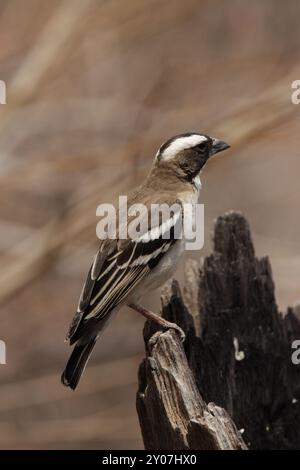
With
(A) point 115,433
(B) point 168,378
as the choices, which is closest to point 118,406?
(A) point 115,433

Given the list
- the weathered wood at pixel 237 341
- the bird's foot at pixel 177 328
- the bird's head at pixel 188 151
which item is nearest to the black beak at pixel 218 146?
the bird's head at pixel 188 151

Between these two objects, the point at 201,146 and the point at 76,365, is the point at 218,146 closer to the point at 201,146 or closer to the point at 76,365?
the point at 201,146

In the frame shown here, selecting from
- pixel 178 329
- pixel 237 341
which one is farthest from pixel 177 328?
pixel 237 341

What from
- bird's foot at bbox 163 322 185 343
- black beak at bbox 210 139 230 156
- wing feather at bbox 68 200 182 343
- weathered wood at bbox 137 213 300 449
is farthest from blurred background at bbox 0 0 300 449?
bird's foot at bbox 163 322 185 343

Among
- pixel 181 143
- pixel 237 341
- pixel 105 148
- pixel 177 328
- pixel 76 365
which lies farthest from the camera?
pixel 105 148

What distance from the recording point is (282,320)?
575cm

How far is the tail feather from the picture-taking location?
17.5ft

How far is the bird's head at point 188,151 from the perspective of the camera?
6242 mm

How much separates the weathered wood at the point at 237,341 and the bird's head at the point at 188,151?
58 cm

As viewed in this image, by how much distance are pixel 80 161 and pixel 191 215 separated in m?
1.30

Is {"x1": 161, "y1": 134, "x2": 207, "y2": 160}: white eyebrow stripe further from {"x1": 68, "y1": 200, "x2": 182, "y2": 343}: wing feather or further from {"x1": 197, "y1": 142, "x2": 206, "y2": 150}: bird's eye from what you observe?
{"x1": 68, "y1": 200, "x2": 182, "y2": 343}: wing feather

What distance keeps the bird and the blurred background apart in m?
0.60

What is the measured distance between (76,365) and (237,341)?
822 mm

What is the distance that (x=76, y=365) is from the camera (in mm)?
5367
